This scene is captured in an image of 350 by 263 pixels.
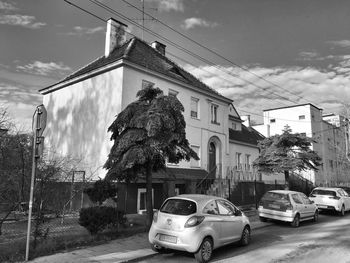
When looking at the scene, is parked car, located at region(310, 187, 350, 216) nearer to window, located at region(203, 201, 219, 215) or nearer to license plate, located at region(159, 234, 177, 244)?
window, located at region(203, 201, 219, 215)

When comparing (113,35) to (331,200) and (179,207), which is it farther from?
(331,200)


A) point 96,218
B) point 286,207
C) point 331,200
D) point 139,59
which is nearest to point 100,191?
point 96,218

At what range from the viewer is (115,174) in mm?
11727

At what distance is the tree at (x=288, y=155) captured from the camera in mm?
21797

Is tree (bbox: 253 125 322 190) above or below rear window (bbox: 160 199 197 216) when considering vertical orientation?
above

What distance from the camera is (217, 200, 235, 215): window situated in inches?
376

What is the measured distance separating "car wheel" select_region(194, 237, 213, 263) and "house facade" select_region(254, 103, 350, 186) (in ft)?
116

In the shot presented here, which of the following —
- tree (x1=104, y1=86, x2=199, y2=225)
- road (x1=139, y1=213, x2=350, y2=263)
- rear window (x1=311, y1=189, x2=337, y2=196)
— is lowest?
road (x1=139, y1=213, x2=350, y2=263)

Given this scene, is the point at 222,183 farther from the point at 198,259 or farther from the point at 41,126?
the point at 41,126

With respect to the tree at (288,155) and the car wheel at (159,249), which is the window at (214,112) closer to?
the tree at (288,155)

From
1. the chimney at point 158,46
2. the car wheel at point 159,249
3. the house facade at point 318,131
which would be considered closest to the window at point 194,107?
the chimney at point 158,46

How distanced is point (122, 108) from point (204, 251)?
11.6m

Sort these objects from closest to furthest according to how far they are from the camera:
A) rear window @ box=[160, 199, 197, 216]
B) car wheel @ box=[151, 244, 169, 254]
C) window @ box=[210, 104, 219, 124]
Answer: rear window @ box=[160, 199, 197, 216], car wheel @ box=[151, 244, 169, 254], window @ box=[210, 104, 219, 124]

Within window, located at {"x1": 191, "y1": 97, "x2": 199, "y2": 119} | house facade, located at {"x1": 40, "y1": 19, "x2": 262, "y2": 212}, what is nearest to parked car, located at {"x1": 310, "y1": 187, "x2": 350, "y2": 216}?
house facade, located at {"x1": 40, "y1": 19, "x2": 262, "y2": 212}
